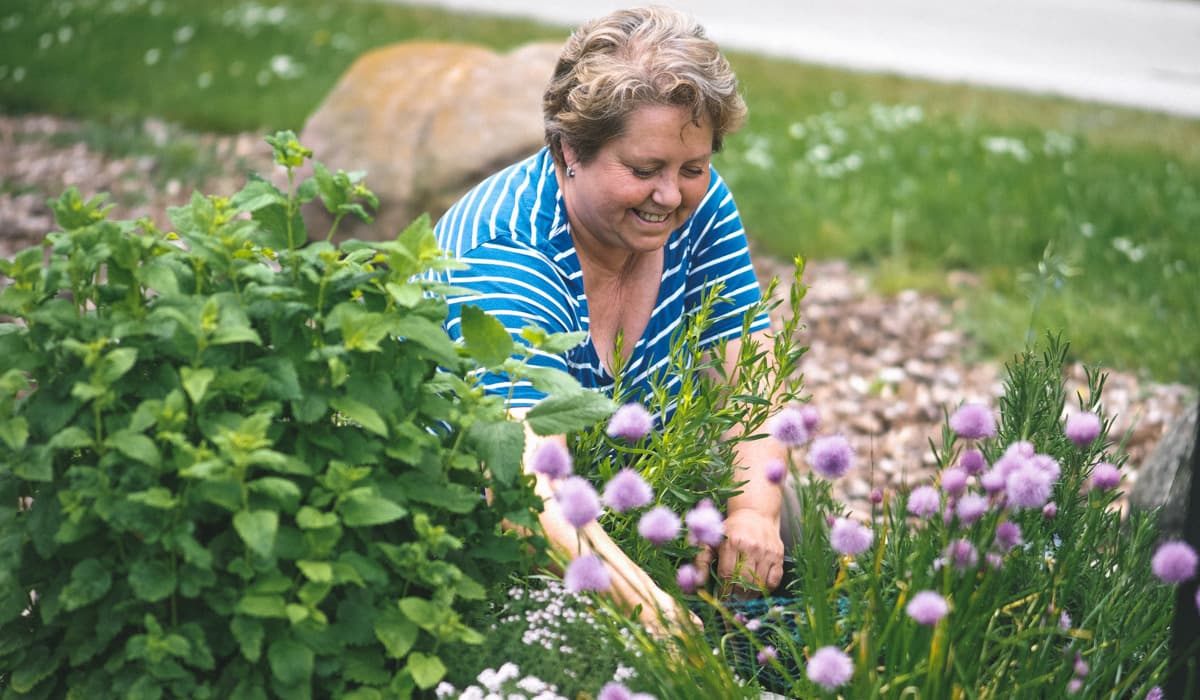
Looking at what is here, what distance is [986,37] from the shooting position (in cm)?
1305

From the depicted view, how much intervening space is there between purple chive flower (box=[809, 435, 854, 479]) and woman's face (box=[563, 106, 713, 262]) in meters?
0.95

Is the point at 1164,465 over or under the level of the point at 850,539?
under

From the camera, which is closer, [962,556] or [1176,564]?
[1176,564]

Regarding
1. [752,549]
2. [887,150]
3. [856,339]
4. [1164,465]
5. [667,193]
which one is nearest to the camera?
[752,549]

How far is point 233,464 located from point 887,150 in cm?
626

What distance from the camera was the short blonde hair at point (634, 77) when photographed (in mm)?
2436

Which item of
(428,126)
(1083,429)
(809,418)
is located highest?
(1083,429)

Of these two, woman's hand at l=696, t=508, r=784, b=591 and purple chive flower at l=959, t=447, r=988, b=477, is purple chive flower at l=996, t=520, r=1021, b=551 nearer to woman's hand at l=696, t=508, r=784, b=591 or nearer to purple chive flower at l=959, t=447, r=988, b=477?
purple chive flower at l=959, t=447, r=988, b=477

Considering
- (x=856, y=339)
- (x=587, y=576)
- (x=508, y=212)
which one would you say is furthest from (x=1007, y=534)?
(x=856, y=339)

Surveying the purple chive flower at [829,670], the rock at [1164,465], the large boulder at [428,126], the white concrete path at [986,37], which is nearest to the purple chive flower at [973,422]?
the purple chive flower at [829,670]

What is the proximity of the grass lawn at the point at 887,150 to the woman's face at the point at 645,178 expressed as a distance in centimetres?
143

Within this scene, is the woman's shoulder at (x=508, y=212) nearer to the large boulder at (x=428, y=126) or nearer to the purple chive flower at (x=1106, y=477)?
the purple chive flower at (x=1106, y=477)

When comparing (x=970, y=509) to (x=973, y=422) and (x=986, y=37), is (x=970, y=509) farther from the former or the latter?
(x=986, y=37)

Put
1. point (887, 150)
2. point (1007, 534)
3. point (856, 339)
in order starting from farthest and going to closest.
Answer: point (887, 150)
point (856, 339)
point (1007, 534)
